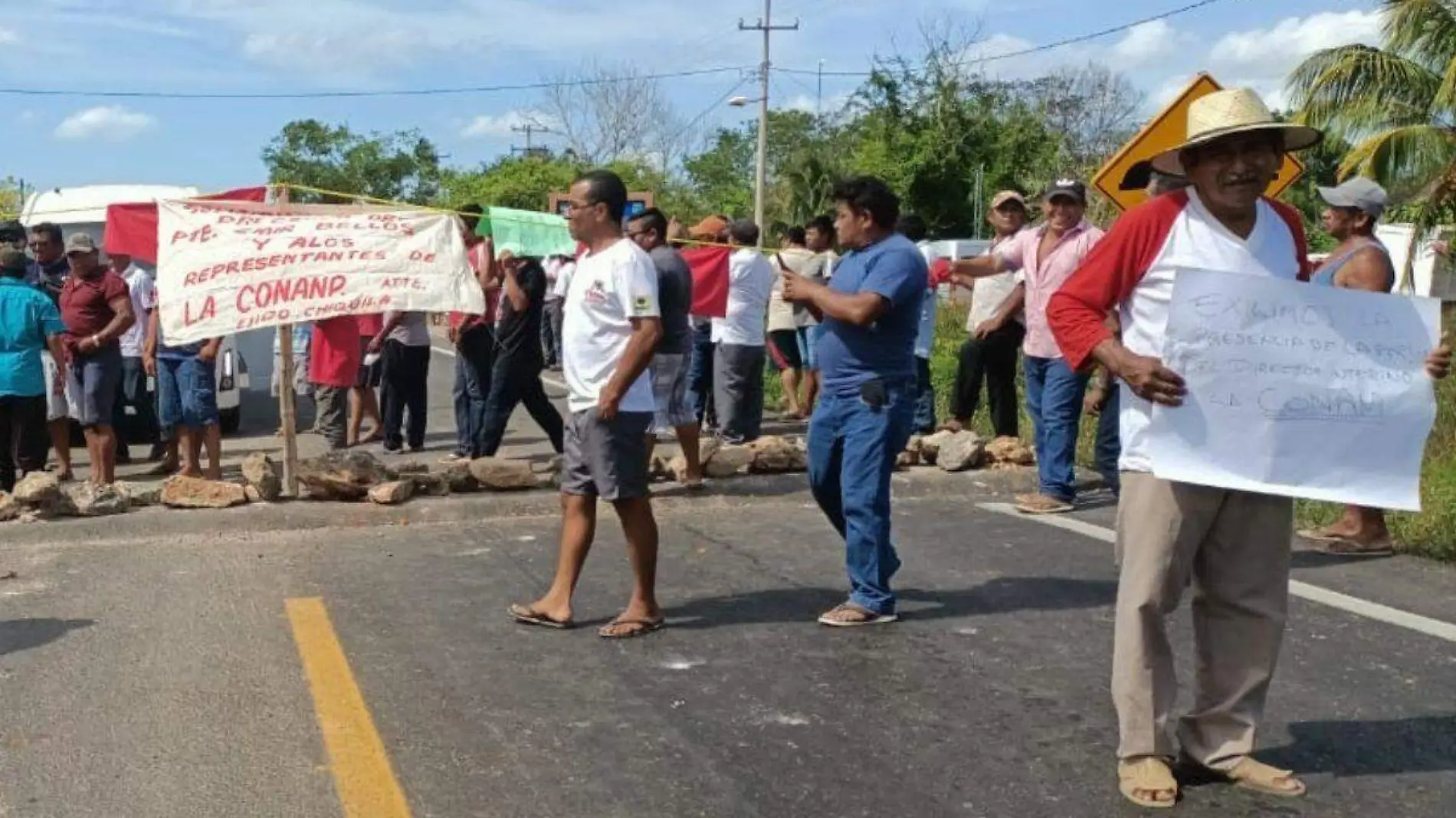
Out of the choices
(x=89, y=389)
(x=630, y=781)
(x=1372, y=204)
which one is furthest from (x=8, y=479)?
(x=1372, y=204)

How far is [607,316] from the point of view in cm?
603

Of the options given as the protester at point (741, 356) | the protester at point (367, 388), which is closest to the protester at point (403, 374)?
the protester at point (367, 388)

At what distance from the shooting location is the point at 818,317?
6242 mm

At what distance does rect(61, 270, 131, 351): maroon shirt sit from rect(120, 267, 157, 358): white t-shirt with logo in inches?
56.3

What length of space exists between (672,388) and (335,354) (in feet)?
12.1

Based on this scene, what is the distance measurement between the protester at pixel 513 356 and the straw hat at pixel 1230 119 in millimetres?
6598

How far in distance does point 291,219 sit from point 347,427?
4.02m

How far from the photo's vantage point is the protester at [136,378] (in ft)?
36.7

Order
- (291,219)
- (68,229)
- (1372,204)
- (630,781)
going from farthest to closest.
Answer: (68,229) → (291,219) → (1372,204) → (630,781)

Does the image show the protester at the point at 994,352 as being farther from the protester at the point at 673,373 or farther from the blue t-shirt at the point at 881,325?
the blue t-shirt at the point at 881,325

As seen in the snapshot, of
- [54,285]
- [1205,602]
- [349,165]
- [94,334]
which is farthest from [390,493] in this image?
[349,165]

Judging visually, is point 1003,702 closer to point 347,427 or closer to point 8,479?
point 8,479

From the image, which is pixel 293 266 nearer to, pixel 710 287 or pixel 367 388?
pixel 710 287

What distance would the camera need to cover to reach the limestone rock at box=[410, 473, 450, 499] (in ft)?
30.2
